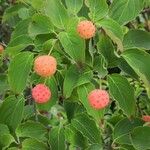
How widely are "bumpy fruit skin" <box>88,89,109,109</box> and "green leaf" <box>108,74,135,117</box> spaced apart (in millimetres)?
51

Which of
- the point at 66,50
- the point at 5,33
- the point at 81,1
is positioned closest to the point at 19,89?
the point at 66,50

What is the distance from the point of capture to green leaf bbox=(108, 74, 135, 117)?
4.46 feet

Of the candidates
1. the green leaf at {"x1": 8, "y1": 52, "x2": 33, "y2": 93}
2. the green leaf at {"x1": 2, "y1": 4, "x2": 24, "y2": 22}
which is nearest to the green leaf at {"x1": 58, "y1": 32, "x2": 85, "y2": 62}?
the green leaf at {"x1": 8, "y1": 52, "x2": 33, "y2": 93}

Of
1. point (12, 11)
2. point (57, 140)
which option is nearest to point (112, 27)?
point (57, 140)

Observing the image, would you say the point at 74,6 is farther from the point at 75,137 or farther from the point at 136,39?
the point at 75,137

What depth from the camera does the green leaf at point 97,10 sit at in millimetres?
1353

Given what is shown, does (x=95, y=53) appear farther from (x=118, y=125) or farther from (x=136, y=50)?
(x=118, y=125)

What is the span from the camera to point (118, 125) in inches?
58.1

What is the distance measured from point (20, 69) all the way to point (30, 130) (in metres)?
0.24

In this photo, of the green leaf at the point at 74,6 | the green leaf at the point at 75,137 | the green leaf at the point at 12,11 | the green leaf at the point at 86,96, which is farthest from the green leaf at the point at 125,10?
the green leaf at the point at 12,11

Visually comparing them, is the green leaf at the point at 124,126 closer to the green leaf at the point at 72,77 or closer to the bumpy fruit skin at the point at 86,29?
the green leaf at the point at 72,77

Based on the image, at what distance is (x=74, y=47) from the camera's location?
1298mm

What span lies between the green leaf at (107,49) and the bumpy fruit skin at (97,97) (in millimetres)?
100

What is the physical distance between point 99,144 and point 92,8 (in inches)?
15.8
